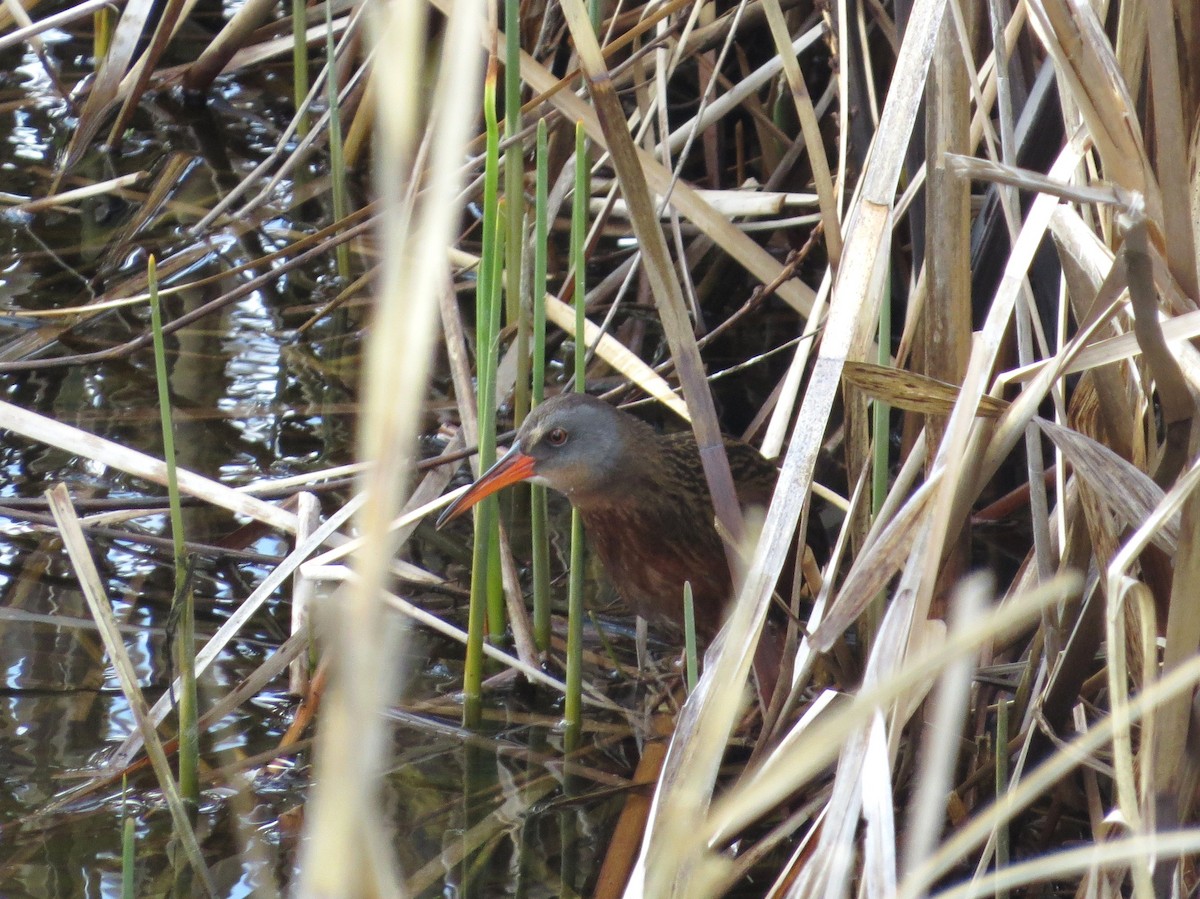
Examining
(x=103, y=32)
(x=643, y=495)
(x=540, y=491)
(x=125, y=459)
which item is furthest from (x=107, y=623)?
(x=103, y=32)

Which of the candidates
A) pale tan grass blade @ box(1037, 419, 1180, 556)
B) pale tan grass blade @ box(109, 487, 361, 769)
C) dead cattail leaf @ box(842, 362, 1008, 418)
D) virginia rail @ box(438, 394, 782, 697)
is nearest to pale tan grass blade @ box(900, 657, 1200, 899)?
pale tan grass blade @ box(1037, 419, 1180, 556)

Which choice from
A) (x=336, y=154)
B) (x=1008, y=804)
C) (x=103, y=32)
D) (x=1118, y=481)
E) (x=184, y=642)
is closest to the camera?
(x=1008, y=804)

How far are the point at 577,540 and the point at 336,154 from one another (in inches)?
56.2

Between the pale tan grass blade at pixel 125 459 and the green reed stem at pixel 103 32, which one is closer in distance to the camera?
the pale tan grass blade at pixel 125 459

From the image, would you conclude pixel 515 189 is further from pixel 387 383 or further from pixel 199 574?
pixel 387 383

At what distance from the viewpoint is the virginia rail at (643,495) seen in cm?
246

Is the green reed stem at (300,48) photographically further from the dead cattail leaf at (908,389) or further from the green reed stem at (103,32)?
the dead cattail leaf at (908,389)

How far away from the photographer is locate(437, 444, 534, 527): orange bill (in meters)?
2.25

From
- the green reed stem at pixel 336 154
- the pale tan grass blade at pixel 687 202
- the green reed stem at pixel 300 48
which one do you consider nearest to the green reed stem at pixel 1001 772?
the pale tan grass blade at pixel 687 202

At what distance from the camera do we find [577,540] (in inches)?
87.7

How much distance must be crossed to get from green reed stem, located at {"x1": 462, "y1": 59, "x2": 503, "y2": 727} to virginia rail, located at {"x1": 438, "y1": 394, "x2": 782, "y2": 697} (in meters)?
0.20

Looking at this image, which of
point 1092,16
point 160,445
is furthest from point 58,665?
point 1092,16

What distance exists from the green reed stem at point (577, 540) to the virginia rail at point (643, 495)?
0.14 m

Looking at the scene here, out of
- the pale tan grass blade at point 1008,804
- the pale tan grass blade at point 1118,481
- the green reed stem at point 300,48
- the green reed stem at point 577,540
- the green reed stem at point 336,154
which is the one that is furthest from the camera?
the green reed stem at point 300,48
